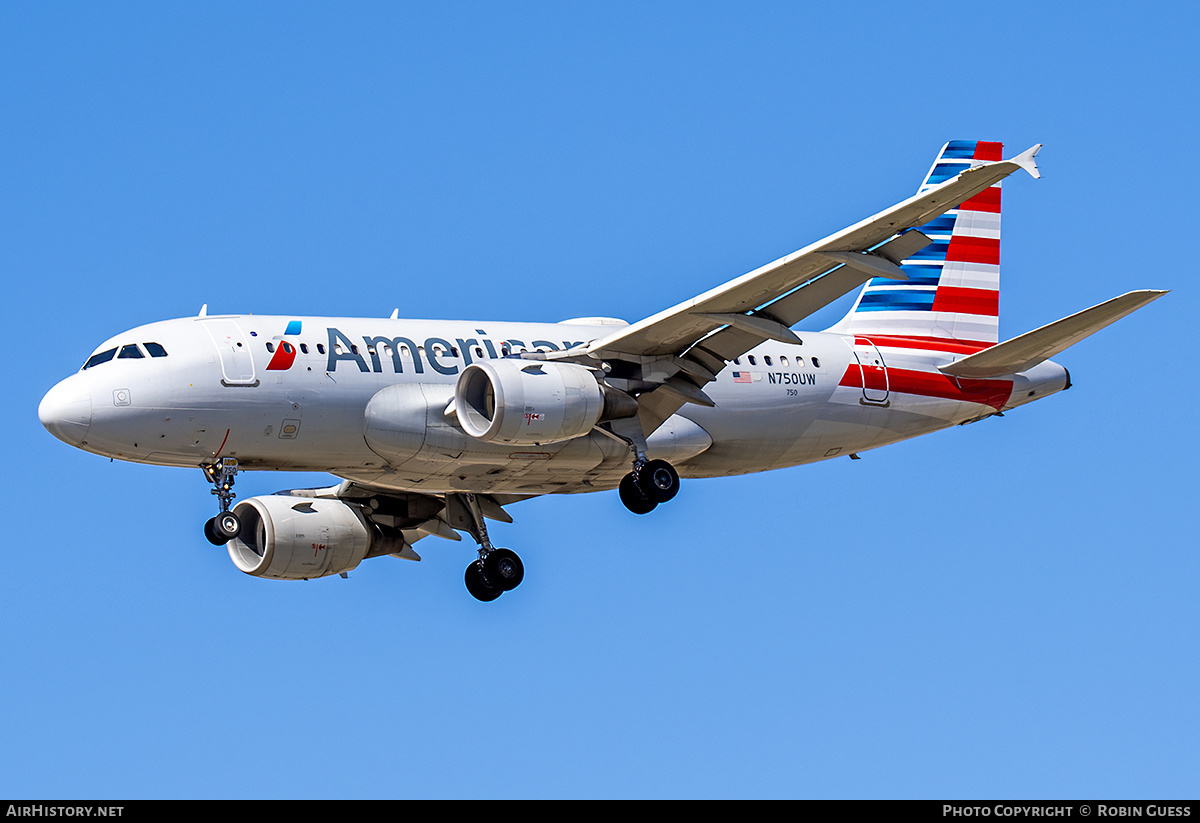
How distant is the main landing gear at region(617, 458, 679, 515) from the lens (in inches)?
1404

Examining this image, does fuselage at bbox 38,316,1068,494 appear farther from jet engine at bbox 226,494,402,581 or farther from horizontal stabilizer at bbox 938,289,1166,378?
jet engine at bbox 226,494,402,581

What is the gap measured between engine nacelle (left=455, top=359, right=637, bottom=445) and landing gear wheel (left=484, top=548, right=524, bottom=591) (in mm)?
6074

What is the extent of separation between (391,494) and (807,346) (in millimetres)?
10341

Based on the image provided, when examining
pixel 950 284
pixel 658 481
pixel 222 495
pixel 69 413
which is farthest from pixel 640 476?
pixel 950 284

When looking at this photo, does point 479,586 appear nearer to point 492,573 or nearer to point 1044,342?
point 492,573

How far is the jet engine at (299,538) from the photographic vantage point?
40031 millimetres

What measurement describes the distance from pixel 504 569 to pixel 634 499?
513 centimetres

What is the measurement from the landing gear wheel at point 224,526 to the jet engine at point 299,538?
19.8 feet

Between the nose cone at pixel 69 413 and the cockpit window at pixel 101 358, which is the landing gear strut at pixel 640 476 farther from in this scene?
the nose cone at pixel 69 413

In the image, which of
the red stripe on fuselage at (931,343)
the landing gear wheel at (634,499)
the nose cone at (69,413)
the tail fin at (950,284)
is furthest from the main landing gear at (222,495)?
the tail fin at (950,284)

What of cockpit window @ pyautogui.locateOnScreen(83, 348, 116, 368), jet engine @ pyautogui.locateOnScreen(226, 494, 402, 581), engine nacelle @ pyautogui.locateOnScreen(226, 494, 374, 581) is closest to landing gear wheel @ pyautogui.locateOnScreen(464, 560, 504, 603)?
jet engine @ pyautogui.locateOnScreen(226, 494, 402, 581)

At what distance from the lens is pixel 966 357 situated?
4003cm
